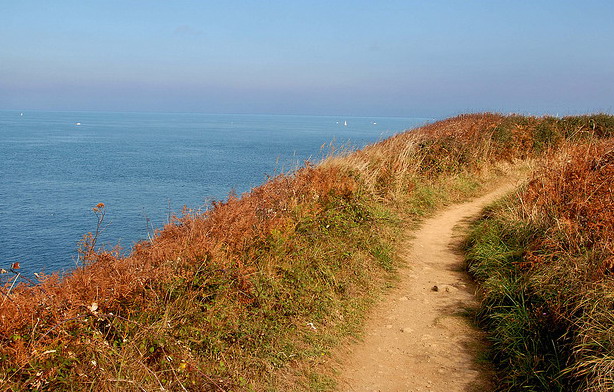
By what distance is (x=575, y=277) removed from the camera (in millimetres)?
5547

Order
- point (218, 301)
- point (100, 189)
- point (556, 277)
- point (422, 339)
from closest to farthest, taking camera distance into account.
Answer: point (218, 301) < point (556, 277) < point (422, 339) < point (100, 189)

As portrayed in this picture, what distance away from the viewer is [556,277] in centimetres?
586

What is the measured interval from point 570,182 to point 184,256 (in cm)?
611

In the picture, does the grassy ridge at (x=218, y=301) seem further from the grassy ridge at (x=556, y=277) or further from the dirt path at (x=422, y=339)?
the grassy ridge at (x=556, y=277)

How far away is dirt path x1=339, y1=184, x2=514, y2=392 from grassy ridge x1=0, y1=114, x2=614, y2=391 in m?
0.32

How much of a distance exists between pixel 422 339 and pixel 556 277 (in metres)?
1.76

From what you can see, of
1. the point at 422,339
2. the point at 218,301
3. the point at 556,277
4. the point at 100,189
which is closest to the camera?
the point at 218,301

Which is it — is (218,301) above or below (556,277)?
below

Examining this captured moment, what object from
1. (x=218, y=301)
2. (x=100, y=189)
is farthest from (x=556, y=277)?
(x=100, y=189)

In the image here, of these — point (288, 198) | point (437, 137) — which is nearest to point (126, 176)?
point (437, 137)

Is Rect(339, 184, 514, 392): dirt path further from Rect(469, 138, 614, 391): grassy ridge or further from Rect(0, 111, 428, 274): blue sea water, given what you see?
Rect(0, 111, 428, 274): blue sea water

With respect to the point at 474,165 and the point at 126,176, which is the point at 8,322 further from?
the point at 126,176

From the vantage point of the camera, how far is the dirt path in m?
5.18

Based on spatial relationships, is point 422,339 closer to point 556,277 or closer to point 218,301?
point 556,277
